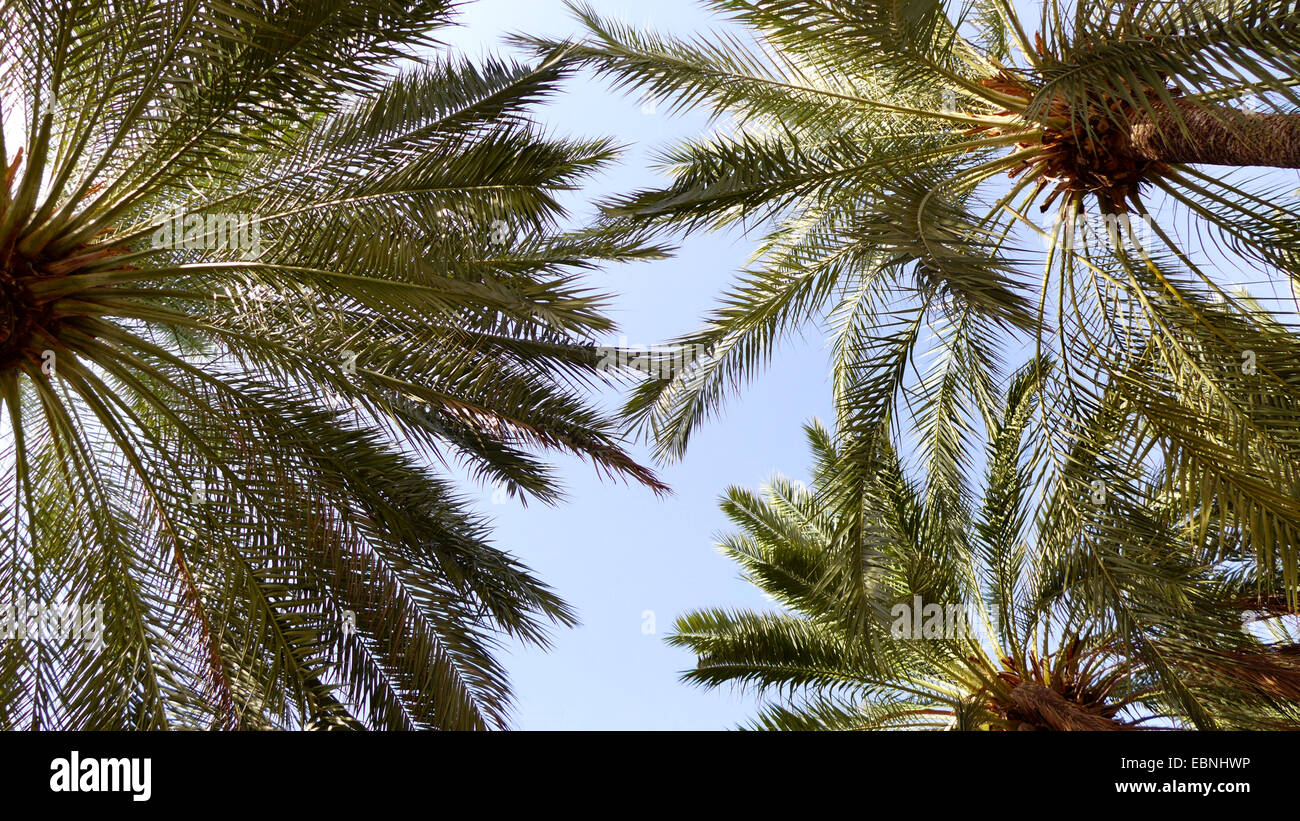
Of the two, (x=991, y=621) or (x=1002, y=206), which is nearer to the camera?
(x=1002, y=206)

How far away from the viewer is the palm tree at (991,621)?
5629 mm

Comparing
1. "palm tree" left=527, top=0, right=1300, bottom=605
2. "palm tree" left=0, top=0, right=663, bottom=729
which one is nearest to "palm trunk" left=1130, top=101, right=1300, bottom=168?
"palm tree" left=527, top=0, right=1300, bottom=605

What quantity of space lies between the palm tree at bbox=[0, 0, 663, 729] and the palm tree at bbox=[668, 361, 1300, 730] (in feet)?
9.77

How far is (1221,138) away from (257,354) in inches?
223

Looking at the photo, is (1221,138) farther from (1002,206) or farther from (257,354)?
(257,354)

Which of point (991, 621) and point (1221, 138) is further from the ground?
point (1221, 138)

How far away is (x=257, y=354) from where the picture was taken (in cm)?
534

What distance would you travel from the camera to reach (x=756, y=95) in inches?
260

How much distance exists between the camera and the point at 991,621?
9.10 metres

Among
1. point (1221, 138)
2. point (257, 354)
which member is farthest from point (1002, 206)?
point (257, 354)

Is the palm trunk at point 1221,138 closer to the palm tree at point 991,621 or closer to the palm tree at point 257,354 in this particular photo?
the palm tree at point 991,621

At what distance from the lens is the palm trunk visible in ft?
15.0
